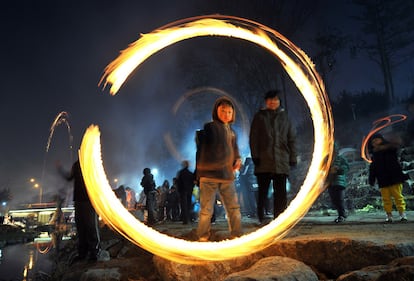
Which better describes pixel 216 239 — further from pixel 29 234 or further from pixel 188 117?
pixel 188 117

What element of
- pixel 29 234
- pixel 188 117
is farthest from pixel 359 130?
pixel 29 234

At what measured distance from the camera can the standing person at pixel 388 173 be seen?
669 cm

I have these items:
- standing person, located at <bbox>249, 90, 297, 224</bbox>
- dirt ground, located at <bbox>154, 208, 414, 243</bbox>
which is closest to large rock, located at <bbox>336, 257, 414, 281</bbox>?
dirt ground, located at <bbox>154, 208, 414, 243</bbox>

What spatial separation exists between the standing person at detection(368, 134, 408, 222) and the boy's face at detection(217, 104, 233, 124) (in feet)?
12.6

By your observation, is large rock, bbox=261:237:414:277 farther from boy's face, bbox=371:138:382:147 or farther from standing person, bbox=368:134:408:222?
boy's face, bbox=371:138:382:147

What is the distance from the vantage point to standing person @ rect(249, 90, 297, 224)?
17.6 ft

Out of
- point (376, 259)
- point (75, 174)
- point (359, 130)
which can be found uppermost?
point (359, 130)

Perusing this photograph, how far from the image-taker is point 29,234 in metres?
24.3

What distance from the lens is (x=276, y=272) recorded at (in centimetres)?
324

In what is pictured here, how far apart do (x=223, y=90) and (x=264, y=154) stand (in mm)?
16328

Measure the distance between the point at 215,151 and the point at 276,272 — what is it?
7.48ft

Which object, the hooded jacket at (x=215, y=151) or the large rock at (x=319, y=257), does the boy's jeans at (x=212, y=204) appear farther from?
the large rock at (x=319, y=257)

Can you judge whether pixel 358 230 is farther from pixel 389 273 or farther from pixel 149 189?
pixel 149 189

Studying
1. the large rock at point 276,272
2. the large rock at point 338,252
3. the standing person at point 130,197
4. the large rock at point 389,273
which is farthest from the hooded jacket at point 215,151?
the standing person at point 130,197
